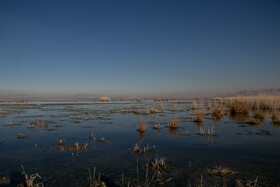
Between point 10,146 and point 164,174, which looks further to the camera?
point 10,146

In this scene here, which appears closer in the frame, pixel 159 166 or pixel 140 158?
pixel 159 166

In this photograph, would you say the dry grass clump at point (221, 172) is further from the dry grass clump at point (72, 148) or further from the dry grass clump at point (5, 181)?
the dry grass clump at point (5, 181)

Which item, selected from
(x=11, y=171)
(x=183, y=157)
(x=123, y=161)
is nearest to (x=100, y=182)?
(x=123, y=161)

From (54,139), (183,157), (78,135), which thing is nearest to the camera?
(183,157)

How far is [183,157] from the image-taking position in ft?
21.7

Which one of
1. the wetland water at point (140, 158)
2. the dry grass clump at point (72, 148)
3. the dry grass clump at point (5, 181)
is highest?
the dry grass clump at point (5, 181)

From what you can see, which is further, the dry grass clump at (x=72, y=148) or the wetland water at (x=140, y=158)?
the dry grass clump at (x=72, y=148)

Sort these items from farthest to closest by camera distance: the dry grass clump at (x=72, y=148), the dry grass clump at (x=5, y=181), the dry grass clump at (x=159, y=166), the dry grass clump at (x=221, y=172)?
the dry grass clump at (x=72, y=148) < the dry grass clump at (x=159, y=166) < the dry grass clump at (x=221, y=172) < the dry grass clump at (x=5, y=181)

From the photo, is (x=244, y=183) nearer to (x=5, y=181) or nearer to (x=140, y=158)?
(x=140, y=158)

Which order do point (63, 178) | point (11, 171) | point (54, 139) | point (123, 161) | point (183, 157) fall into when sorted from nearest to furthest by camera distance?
point (63, 178) → point (11, 171) → point (123, 161) → point (183, 157) → point (54, 139)

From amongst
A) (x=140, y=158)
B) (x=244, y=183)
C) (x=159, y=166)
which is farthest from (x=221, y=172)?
(x=140, y=158)

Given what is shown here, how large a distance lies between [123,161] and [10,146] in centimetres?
503

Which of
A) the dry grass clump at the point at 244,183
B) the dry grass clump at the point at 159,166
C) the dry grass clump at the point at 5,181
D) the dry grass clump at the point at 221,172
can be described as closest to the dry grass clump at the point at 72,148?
the dry grass clump at the point at 5,181

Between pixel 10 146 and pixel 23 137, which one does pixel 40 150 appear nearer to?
pixel 10 146
